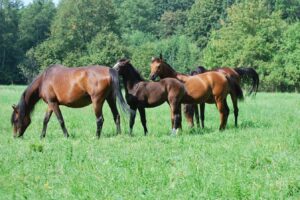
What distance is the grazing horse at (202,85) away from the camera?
43.0 feet

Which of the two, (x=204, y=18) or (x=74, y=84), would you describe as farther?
(x=204, y=18)

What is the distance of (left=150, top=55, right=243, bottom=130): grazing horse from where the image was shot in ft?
43.0

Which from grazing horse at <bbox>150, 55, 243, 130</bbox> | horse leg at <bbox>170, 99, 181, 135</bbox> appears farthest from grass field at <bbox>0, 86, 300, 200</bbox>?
grazing horse at <bbox>150, 55, 243, 130</bbox>

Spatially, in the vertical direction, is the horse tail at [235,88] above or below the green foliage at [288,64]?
above

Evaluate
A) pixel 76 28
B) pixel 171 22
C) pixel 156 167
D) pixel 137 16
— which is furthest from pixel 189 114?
pixel 137 16

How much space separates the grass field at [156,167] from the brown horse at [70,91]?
984mm

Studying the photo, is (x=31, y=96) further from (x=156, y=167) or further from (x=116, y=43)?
(x=116, y=43)

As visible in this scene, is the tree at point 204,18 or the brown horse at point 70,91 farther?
the tree at point 204,18

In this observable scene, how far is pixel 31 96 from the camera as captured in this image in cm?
1268

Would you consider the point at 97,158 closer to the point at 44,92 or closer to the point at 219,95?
the point at 44,92

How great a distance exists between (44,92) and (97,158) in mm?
4401

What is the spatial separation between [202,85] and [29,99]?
15.5 feet

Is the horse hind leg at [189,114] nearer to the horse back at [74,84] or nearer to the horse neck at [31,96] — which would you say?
the horse back at [74,84]

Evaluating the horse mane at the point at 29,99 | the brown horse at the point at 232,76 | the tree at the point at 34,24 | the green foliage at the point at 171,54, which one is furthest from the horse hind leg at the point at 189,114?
the tree at the point at 34,24
